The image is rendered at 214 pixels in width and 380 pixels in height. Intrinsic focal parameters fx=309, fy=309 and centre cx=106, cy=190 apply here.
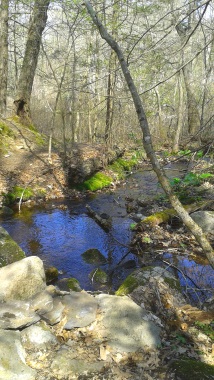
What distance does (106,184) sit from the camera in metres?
11.0

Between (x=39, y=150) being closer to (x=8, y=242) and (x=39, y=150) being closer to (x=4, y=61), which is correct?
(x=4, y=61)

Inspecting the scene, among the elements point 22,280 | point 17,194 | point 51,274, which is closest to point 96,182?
point 17,194

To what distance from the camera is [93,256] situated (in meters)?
5.81

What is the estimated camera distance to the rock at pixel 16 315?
288 cm

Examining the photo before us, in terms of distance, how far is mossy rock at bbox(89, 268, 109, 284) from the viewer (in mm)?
5052

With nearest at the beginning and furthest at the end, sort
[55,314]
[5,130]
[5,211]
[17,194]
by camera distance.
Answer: [55,314]
[5,211]
[17,194]
[5,130]

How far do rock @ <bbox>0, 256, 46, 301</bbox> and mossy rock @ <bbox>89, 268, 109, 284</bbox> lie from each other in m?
1.63

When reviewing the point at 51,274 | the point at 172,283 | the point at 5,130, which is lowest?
the point at 51,274

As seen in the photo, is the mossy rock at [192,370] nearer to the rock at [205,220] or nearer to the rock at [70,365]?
the rock at [70,365]

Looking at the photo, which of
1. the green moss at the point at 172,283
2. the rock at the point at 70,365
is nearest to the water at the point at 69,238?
the green moss at the point at 172,283

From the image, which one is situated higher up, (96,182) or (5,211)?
(96,182)

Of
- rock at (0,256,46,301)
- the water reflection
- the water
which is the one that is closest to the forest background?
the water

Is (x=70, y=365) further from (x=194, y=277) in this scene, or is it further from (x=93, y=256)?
(x=93, y=256)

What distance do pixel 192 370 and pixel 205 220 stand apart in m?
4.21
